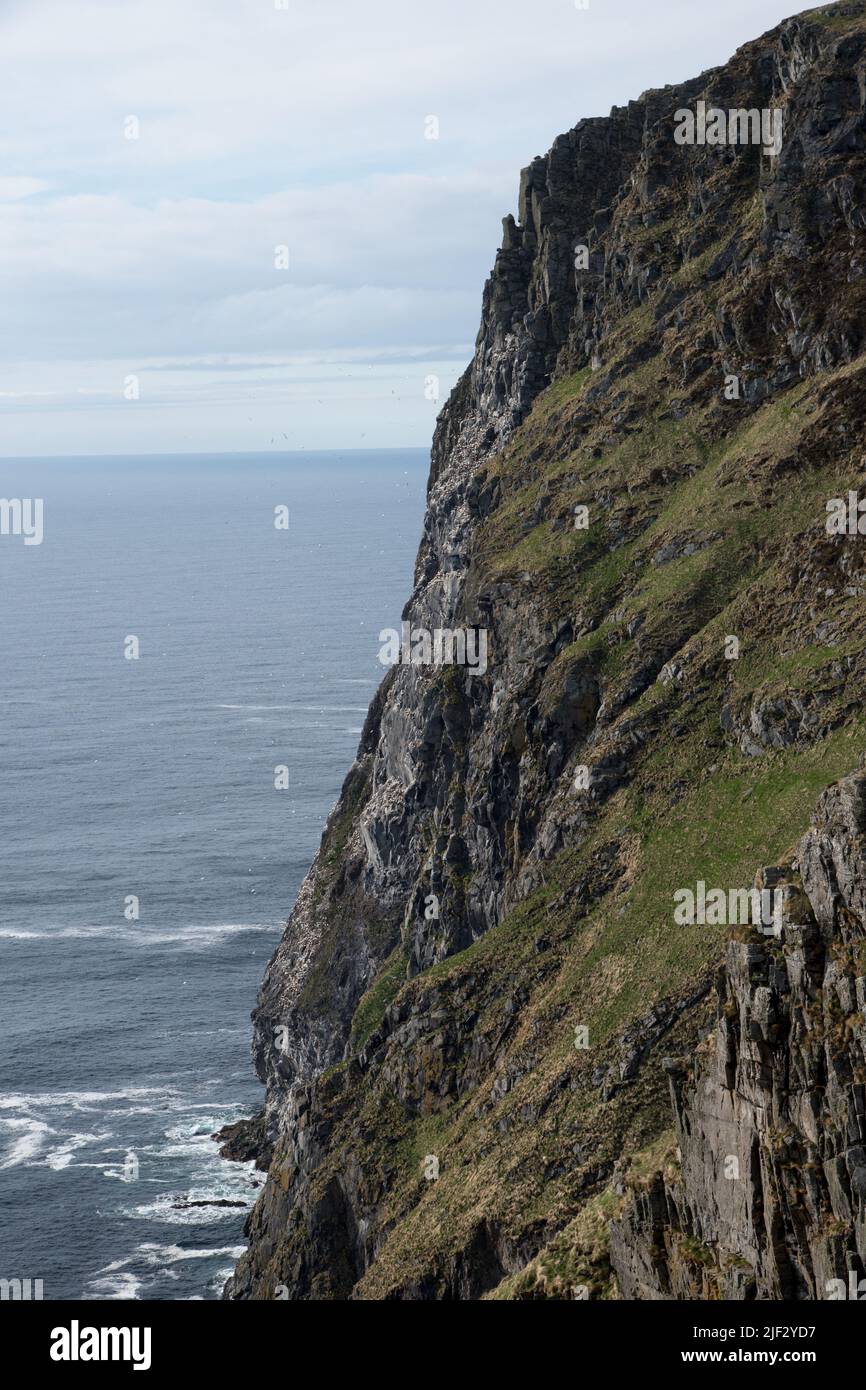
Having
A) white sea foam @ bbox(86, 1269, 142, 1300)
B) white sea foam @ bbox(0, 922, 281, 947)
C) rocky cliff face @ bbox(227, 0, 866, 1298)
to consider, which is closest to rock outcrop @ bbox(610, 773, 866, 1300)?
rocky cliff face @ bbox(227, 0, 866, 1298)

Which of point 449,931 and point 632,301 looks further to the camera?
point 632,301

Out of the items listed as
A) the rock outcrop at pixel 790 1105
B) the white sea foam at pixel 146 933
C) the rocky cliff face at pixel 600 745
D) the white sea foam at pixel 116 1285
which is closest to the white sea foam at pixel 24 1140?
the rocky cliff face at pixel 600 745

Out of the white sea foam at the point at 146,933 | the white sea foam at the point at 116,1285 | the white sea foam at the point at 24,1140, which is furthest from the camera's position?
the white sea foam at the point at 146,933

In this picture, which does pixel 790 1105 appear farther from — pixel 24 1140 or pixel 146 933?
pixel 146 933

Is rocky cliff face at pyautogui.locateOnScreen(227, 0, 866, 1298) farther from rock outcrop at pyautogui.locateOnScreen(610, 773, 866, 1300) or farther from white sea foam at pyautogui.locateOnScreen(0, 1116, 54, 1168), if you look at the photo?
white sea foam at pyautogui.locateOnScreen(0, 1116, 54, 1168)

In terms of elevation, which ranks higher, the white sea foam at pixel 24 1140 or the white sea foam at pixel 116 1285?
the white sea foam at pixel 24 1140

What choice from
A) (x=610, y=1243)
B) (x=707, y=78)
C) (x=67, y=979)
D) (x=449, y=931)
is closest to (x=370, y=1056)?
(x=449, y=931)

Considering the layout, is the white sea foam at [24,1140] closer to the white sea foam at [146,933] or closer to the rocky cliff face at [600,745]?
the rocky cliff face at [600,745]
